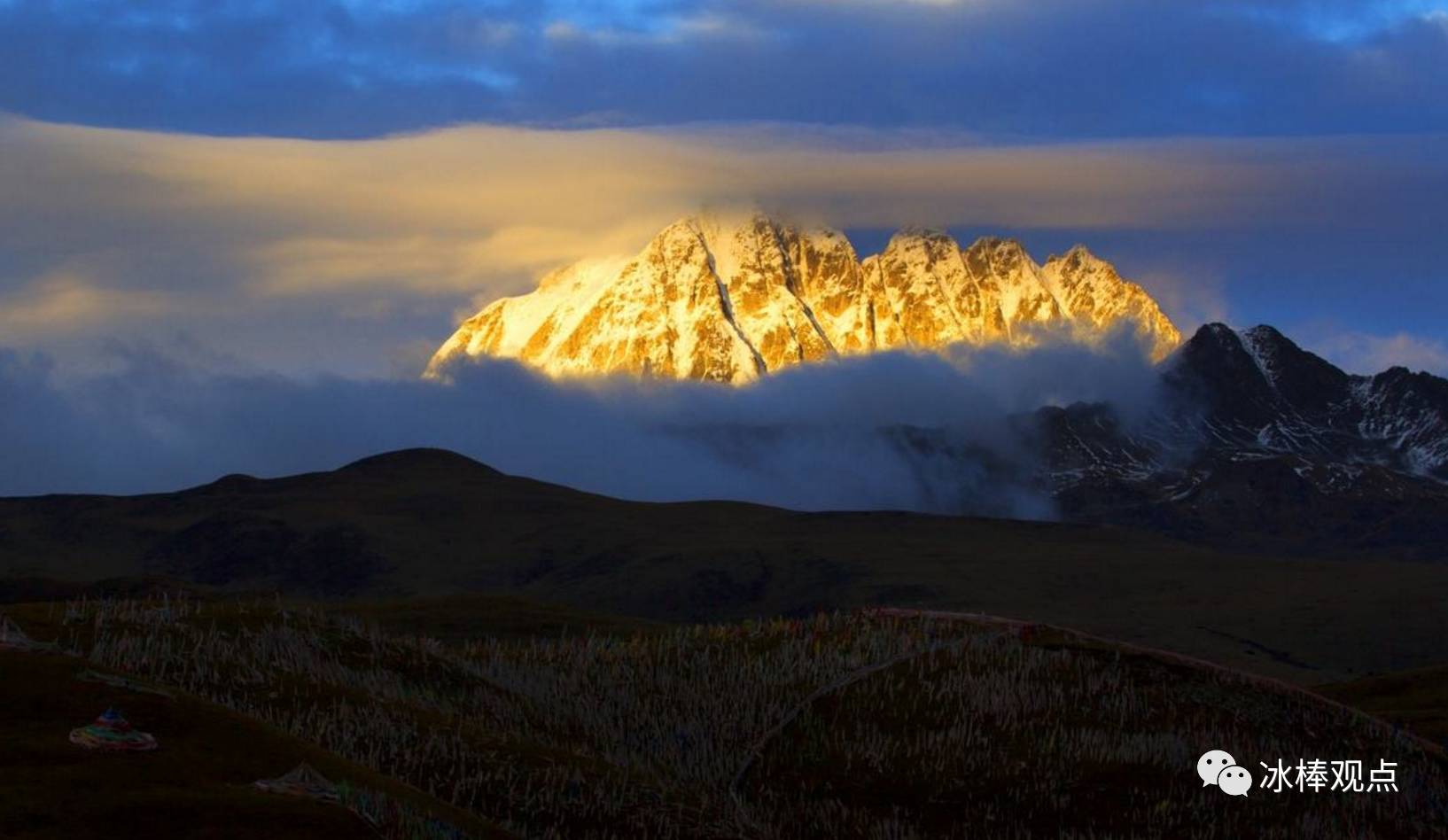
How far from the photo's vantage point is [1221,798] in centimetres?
2042

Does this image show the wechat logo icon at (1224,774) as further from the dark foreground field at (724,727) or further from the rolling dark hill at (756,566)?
the rolling dark hill at (756,566)

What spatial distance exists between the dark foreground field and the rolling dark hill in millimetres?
79512

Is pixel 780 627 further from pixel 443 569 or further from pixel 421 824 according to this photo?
pixel 443 569

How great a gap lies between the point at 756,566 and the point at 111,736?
149m

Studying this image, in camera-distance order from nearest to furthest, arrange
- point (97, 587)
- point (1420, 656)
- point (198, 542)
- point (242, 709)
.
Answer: point (242, 709)
point (97, 587)
point (1420, 656)
point (198, 542)

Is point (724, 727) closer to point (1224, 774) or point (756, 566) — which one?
point (1224, 774)

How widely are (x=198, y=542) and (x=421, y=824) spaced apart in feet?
575

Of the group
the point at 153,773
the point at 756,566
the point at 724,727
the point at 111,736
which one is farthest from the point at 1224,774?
the point at 756,566

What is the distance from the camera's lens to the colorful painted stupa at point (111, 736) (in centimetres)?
1292

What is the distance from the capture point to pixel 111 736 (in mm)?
12961

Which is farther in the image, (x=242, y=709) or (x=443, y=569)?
(x=443, y=569)

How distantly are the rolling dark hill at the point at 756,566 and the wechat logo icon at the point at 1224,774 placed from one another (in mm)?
82053

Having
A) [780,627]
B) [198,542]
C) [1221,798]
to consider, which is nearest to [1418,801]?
[1221,798]

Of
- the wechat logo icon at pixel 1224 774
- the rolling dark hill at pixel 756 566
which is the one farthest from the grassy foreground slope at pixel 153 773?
the rolling dark hill at pixel 756 566
